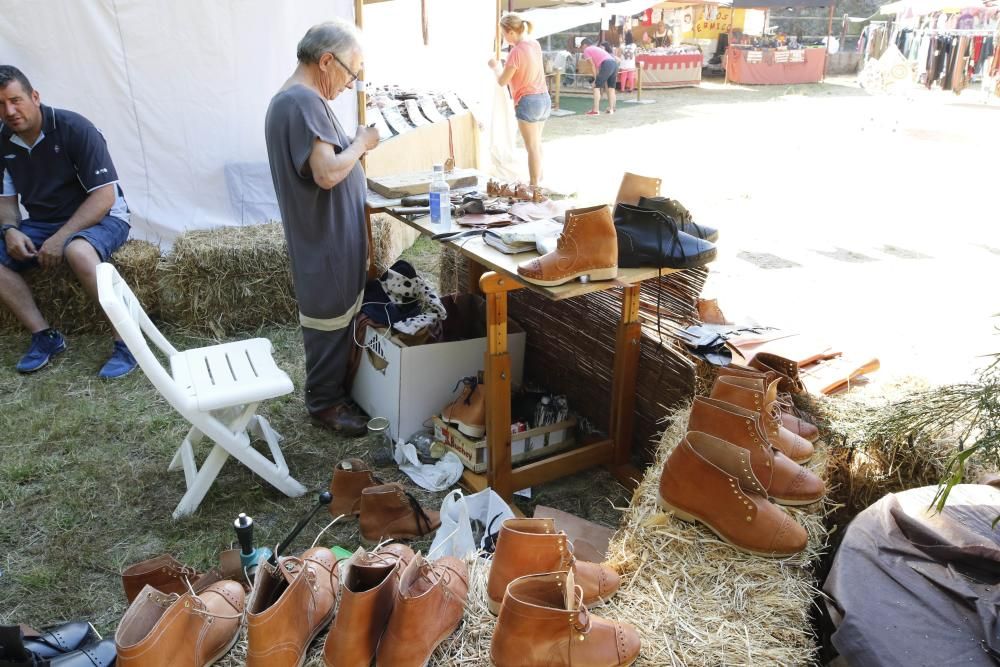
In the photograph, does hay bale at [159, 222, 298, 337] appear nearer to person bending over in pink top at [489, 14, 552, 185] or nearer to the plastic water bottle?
the plastic water bottle

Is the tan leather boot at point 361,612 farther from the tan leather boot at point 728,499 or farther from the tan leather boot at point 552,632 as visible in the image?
the tan leather boot at point 728,499

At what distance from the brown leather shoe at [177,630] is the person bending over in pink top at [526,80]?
6.27 meters

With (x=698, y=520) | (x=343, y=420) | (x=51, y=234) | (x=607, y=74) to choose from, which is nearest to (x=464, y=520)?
(x=698, y=520)

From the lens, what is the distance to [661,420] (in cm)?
284

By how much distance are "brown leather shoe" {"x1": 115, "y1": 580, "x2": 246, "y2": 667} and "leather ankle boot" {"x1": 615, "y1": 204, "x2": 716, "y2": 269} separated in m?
1.67

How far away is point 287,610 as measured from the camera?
4.96 feet

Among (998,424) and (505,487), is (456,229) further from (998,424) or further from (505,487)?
(998,424)

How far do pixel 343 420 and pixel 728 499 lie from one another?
6.68 feet

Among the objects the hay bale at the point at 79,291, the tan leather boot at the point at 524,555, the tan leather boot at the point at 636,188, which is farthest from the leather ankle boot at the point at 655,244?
the hay bale at the point at 79,291

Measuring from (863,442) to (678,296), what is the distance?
3.13 feet

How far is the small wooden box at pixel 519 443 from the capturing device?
306cm

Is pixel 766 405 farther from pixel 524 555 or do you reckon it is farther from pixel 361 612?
pixel 361 612

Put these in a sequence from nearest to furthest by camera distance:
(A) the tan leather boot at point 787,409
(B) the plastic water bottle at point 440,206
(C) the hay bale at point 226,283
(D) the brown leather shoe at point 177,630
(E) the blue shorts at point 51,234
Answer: (D) the brown leather shoe at point 177,630
(A) the tan leather boot at point 787,409
(B) the plastic water bottle at point 440,206
(E) the blue shorts at point 51,234
(C) the hay bale at point 226,283

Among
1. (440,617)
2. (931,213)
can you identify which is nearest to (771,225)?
(931,213)
